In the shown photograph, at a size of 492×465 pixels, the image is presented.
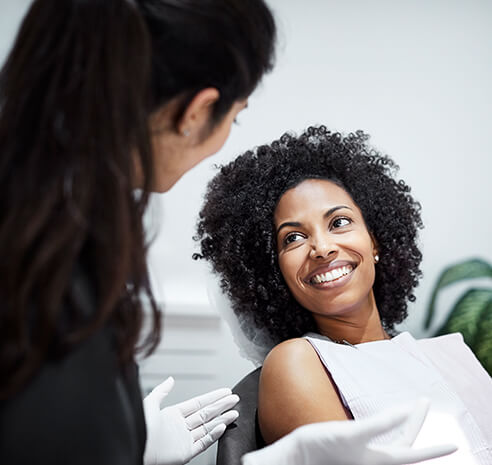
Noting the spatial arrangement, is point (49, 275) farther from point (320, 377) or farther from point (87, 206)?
point (320, 377)

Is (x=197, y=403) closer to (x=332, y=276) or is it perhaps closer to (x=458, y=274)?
(x=332, y=276)

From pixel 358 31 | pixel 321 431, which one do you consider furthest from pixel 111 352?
pixel 358 31

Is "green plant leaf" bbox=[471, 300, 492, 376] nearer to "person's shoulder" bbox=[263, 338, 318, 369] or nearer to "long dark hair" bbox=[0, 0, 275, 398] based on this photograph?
"person's shoulder" bbox=[263, 338, 318, 369]

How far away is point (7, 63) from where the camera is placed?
809 millimetres

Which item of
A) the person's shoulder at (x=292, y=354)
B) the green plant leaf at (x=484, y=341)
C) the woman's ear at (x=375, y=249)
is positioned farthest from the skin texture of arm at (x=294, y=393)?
the green plant leaf at (x=484, y=341)

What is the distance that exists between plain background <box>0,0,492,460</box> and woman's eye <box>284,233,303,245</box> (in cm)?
49

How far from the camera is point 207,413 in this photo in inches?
53.7

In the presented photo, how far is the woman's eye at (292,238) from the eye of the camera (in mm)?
1555

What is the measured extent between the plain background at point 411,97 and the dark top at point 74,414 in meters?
1.25

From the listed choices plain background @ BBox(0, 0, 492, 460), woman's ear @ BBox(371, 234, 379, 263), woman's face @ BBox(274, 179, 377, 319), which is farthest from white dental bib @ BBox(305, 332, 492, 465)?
plain background @ BBox(0, 0, 492, 460)

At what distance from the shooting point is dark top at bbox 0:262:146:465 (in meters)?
0.66

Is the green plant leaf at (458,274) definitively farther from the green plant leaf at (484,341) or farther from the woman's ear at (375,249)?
the woman's ear at (375,249)

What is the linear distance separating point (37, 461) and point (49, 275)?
0.72ft

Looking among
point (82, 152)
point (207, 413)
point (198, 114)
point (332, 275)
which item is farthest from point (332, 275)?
point (82, 152)
